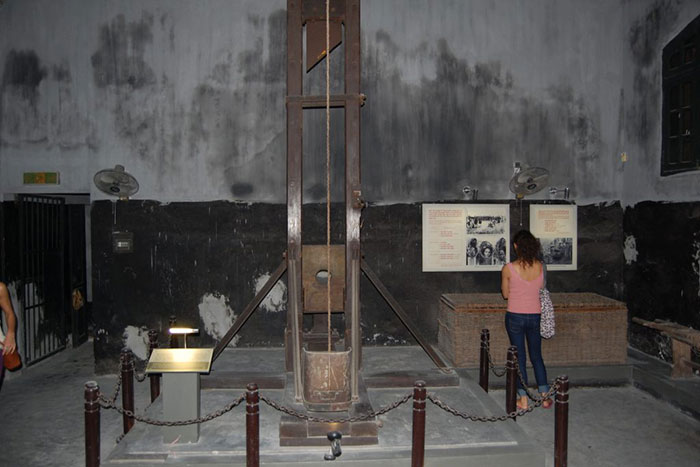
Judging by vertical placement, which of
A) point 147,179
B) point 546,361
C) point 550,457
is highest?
point 147,179

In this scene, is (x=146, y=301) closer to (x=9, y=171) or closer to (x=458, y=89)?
(x=9, y=171)

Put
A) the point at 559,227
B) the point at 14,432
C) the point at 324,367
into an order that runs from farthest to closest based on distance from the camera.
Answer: the point at 559,227 → the point at 14,432 → the point at 324,367

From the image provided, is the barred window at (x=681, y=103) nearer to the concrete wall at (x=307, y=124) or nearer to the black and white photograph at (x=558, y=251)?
the concrete wall at (x=307, y=124)

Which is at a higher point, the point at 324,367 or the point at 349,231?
the point at 349,231

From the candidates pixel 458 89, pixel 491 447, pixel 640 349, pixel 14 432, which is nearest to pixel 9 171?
pixel 14 432

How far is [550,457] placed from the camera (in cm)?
383

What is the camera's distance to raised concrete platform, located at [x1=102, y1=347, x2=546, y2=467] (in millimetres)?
3379

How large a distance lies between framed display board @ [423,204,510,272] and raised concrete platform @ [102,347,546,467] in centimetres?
189

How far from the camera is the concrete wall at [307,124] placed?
18.3ft

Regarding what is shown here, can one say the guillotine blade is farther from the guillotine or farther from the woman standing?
the woman standing

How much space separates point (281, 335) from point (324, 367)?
2.49 m

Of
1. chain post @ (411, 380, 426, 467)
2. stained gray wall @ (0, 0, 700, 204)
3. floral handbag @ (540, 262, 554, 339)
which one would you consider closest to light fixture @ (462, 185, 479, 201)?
stained gray wall @ (0, 0, 700, 204)

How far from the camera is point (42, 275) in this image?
19.9ft

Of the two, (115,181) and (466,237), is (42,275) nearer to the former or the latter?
(115,181)
